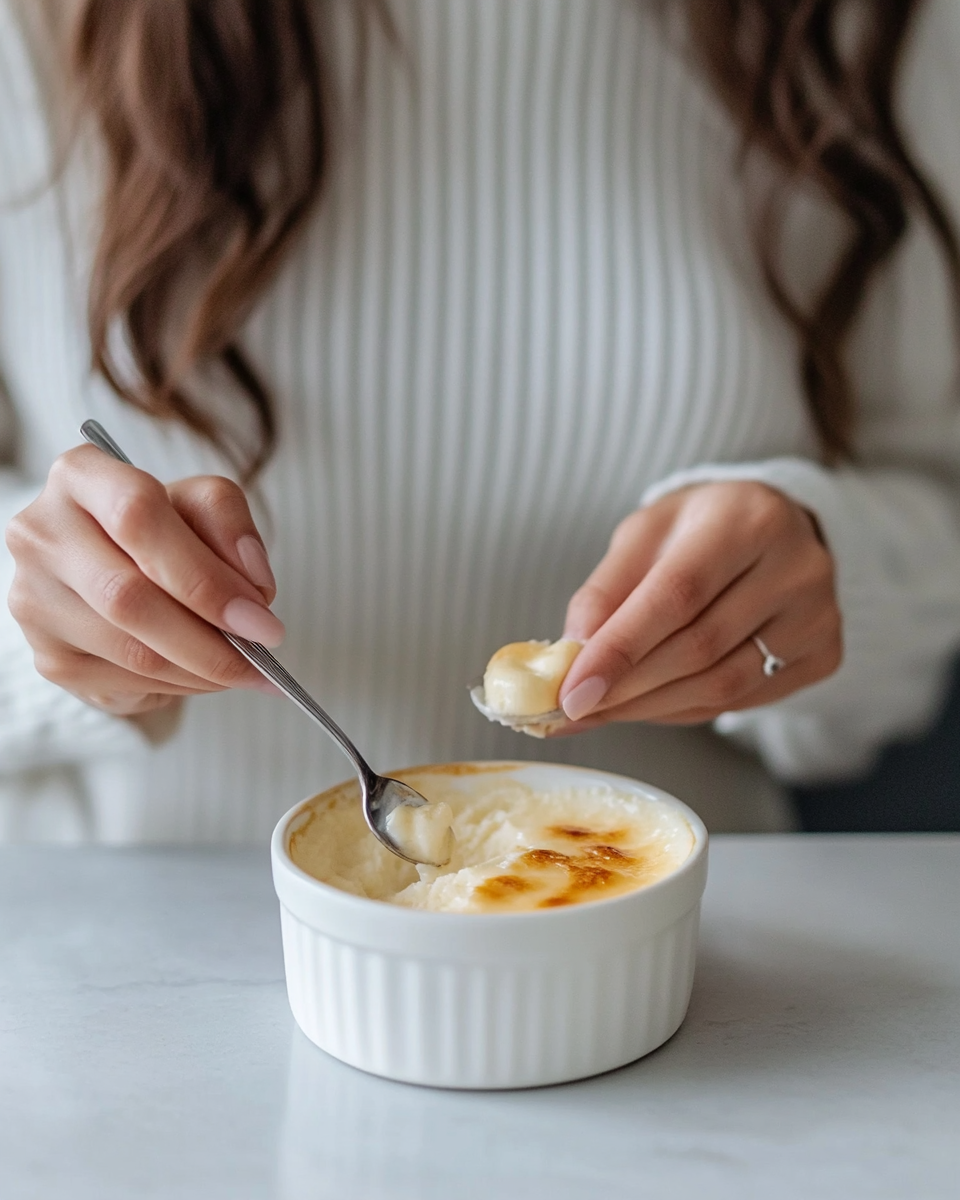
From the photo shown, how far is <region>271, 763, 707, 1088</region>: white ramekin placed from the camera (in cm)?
58

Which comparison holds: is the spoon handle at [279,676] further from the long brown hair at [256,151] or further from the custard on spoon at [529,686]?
the long brown hair at [256,151]

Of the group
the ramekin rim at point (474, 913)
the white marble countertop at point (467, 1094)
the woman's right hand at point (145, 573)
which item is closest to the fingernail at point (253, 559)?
the woman's right hand at point (145, 573)

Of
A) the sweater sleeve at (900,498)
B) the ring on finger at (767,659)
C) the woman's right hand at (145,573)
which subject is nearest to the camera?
the woman's right hand at (145,573)

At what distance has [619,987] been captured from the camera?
61 centimetres

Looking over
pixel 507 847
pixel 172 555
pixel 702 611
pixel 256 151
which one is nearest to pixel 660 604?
pixel 702 611

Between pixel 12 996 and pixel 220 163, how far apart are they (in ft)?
2.13

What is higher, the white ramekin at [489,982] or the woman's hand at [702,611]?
the woman's hand at [702,611]

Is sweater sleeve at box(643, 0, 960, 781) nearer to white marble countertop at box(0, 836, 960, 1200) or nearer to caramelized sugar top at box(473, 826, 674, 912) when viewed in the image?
white marble countertop at box(0, 836, 960, 1200)

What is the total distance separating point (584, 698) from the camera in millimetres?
686

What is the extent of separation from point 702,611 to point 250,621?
0.31 meters

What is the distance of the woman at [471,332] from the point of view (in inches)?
38.4

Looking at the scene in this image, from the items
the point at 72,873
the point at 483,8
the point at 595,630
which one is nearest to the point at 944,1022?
the point at 595,630

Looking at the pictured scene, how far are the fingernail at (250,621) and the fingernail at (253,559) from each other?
3 cm

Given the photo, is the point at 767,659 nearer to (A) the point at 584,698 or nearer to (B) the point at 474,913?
(A) the point at 584,698
